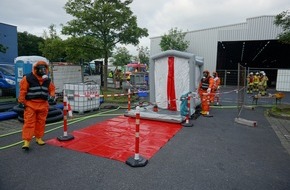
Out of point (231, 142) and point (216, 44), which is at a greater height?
point (216, 44)

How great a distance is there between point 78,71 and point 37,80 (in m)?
9.48

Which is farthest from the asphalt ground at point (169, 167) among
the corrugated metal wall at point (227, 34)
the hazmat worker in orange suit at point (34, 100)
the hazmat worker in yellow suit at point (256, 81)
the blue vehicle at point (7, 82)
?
the corrugated metal wall at point (227, 34)

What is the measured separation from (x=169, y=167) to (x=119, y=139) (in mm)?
2035

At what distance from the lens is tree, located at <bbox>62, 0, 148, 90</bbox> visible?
46.1 feet

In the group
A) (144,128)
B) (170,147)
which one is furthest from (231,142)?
(144,128)

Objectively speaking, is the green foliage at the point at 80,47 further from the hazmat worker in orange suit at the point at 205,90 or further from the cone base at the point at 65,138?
the cone base at the point at 65,138

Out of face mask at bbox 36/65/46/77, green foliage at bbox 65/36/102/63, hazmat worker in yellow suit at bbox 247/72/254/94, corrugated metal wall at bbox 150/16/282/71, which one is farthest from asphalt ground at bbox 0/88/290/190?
corrugated metal wall at bbox 150/16/282/71

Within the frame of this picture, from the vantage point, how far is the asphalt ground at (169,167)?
12.5 feet

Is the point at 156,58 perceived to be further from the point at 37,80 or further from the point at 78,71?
the point at 78,71

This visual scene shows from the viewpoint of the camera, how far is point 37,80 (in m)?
5.30

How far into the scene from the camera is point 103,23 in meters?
14.4

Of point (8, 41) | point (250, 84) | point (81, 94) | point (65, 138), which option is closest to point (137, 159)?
point (65, 138)

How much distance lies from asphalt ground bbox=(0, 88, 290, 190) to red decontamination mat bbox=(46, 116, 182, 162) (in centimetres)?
25

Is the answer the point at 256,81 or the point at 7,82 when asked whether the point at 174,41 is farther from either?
the point at 7,82
